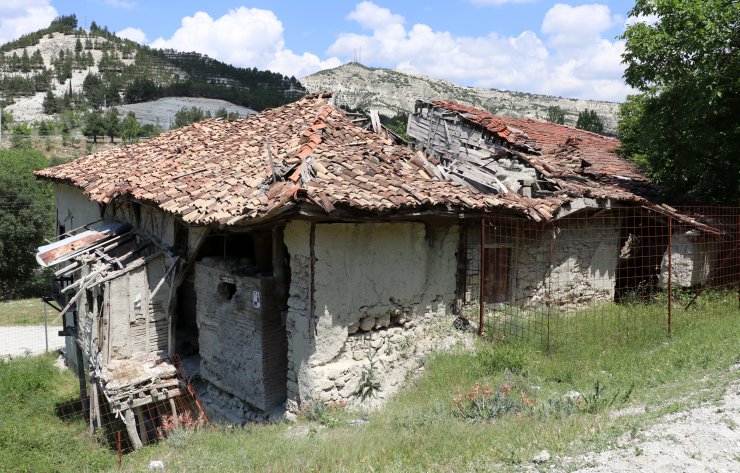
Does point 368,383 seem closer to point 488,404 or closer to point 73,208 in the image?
point 488,404

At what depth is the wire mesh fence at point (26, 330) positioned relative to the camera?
17.1 meters

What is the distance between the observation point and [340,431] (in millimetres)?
6227

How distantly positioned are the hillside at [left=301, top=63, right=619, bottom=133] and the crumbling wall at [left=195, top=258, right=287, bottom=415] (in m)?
46.8

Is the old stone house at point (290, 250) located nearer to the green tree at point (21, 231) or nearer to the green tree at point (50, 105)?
the green tree at point (21, 231)

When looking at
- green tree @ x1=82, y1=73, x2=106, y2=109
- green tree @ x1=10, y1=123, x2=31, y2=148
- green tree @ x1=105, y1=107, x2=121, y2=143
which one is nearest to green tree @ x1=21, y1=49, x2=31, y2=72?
green tree @ x1=82, y1=73, x2=106, y2=109

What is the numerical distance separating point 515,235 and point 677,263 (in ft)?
11.6

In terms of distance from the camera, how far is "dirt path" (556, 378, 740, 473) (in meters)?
4.13

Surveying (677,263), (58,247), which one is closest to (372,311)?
(58,247)

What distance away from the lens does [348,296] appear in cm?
710

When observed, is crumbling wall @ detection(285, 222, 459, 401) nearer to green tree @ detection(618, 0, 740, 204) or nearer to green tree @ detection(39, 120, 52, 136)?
green tree @ detection(618, 0, 740, 204)

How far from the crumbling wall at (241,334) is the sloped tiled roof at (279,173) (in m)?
1.26

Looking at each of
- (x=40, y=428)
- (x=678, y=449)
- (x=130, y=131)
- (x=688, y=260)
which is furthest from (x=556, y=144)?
(x=130, y=131)

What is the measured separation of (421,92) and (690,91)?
1928 inches

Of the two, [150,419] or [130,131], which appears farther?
[130,131]
